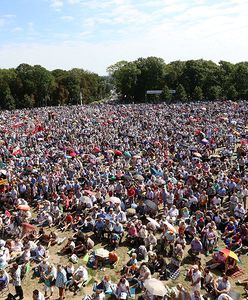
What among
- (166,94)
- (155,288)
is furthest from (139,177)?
(166,94)

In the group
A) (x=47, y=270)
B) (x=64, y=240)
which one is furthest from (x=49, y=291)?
(x=64, y=240)

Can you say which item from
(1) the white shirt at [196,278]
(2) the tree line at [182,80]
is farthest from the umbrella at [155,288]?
(2) the tree line at [182,80]

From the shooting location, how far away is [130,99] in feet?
276

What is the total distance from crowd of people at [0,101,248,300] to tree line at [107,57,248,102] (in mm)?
45669

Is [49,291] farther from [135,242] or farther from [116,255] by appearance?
[135,242]

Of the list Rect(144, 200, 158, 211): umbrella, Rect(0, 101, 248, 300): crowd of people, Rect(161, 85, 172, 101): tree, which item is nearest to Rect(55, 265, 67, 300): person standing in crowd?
Rect(0, 101, 248, 300): crowd of people

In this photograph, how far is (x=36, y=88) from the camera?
80.3m

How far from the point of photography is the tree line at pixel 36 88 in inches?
3044

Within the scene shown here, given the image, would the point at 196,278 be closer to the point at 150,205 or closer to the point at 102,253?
the point at 102,253

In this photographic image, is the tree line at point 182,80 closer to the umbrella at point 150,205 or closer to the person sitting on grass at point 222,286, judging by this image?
the umbrella at point 150,205

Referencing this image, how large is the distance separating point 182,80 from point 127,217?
216ft

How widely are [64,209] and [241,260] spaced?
846 centimetres

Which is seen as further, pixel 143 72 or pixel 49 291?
pixel 143 72

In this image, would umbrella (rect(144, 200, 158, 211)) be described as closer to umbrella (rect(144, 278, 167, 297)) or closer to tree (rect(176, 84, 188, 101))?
umbrella (rect(144, 278, 167, 297))
